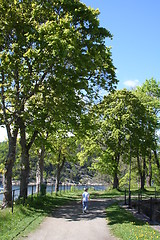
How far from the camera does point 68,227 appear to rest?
12.7m

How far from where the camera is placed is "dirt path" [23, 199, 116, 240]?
35.9 feet

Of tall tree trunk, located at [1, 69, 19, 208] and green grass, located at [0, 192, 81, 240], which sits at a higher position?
tall tree trunk, located at [1, 69, 19, 208]

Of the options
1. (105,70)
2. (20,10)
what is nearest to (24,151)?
(105,70)

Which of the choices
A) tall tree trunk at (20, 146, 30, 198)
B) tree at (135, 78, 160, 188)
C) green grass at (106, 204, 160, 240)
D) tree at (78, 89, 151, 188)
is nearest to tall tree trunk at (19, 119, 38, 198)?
tall tree trunk at (20, 146, 30, 198)

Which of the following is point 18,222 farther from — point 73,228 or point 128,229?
point 128,229

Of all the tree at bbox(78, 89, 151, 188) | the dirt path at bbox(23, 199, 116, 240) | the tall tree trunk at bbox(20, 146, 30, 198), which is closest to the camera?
the dirt path at bbox(23, 199, 116, 240)

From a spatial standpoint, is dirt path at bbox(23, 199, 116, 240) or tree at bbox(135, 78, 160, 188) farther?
tree at bbox(135, 78, 160, 188)

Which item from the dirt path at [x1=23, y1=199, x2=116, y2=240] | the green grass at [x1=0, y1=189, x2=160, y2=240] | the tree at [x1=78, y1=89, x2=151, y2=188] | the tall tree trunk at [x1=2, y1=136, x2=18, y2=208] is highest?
the tree at [x1=78, y1=89, x2=151, y2=188]

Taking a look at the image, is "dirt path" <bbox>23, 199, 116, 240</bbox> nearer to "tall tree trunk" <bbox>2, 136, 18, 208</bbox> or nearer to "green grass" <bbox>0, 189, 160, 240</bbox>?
"green grass" <bbox>0, 189, 160, 240</bbox>

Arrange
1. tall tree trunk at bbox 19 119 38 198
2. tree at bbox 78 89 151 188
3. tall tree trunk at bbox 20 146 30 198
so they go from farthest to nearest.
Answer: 1. tree at bbox 78 89 151 188
2. tall tree trunk at bbox 20 146 30 198
3. tall tree trunk at bbox 19 119 38 198

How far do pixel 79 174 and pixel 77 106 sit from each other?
12662cm

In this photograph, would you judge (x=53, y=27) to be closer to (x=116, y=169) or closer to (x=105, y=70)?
(x=105, y=70)

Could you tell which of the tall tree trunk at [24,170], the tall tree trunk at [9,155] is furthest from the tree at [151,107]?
the tall tree trunk at [9,155]

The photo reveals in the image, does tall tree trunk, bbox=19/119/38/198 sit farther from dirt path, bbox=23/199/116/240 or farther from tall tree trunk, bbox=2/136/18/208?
dirt path, bbox=23/199/116/240
